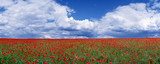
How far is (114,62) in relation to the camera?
28.9ft

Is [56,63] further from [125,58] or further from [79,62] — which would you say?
[125,58]

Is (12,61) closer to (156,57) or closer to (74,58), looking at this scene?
(74,58)

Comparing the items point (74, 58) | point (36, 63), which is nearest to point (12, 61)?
point (36, 63)

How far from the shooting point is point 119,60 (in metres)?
9.52

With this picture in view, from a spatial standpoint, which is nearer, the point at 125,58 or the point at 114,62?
the point at 114,62

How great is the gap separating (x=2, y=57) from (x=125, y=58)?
300 inches

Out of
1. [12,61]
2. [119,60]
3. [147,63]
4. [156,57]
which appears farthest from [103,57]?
[12,61]

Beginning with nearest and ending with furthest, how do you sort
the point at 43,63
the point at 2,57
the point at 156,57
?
the point at 43,63
the point at 2,57
the point at 156,57

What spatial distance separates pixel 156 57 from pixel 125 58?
2393mm

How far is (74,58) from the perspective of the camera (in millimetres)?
9555

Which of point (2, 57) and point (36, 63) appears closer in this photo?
point (36, 63)

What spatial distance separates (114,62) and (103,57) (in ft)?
3.66

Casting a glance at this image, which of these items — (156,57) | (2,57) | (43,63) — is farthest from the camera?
(156,57)

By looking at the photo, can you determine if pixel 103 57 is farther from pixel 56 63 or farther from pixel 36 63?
pixel 36 63
